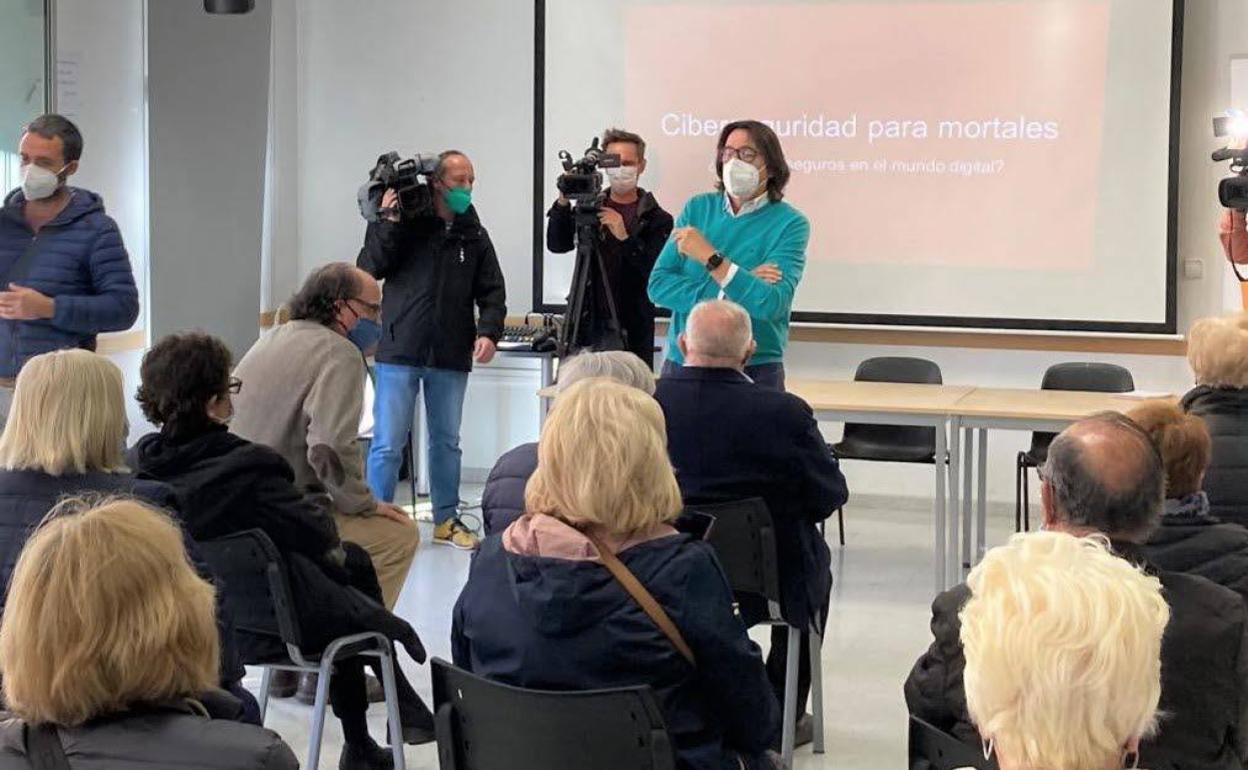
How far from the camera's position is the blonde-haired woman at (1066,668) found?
1.53 meters

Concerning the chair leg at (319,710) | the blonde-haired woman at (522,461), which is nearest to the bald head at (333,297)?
the blonde-haired woman at (522,461)

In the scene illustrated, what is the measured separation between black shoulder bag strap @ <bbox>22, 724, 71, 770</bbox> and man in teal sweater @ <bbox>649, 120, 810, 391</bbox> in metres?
3.15

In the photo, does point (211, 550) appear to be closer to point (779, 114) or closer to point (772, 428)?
point (772, 428)

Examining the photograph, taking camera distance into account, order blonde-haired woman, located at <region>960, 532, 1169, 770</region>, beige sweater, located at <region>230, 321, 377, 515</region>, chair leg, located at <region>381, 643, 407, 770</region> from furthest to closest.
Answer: beige sweater, located at <region>230, 321, 377, 515</region> < chair leg, located at <region>381, 643, 407, 770</region> < blonde-haired woman, located at <region>960, 532, 1169, 770</region>

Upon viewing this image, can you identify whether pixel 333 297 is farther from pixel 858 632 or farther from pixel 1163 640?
pixel 1163 640

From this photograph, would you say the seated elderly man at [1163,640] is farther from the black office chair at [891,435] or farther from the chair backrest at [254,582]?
the black office chair at [891,435]

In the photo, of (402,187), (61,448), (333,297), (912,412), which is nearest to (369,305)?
(333,297)

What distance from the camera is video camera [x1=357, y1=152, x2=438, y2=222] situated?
614cm

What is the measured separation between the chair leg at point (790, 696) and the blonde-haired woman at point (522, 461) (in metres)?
0.70

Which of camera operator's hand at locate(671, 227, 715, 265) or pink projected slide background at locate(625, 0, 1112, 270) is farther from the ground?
pink projected slide background at locate(625, 0, 1112, 270)

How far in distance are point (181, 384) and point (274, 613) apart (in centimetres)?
52

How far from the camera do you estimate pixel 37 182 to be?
4.66m

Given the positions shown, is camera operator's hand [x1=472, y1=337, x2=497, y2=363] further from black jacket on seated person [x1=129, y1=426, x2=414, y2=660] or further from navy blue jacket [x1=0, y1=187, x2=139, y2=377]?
black jacket on seated person [x1=129, y1=426, x2=414, y2=660]

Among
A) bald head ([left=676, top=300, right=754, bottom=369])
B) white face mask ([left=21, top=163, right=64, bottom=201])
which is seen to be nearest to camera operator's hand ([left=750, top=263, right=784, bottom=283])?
bald head ([left=676, top=300, right=754, bottom=369])
